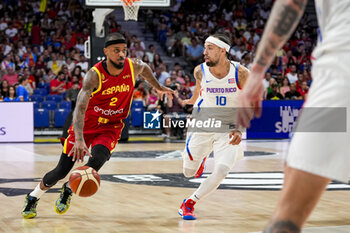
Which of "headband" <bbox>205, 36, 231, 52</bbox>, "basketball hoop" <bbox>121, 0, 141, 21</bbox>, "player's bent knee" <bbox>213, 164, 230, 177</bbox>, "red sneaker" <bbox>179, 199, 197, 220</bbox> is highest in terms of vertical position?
"basketball hoop" <bbox>121, 0, 141, 21</bbox>

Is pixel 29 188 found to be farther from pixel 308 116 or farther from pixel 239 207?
pixel 308 116

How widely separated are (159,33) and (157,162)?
37.9ft

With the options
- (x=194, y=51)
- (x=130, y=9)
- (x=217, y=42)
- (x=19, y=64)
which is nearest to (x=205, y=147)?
(x=217, y=42)

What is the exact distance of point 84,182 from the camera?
512 centimetres

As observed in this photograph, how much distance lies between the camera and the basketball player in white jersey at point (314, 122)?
2410mm

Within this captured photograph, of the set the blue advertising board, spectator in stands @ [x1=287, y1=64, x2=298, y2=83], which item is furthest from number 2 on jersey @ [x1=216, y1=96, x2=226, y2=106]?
spectator in stands @ [x1=287, y1=64, x2=298, y2=83]

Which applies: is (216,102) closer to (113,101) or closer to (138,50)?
(113,101)

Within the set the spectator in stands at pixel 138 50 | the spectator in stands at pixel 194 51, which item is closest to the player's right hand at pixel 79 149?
the spectator in stands at pixel 138 50

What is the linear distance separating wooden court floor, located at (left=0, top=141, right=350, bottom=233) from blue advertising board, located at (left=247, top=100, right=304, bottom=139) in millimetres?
4648

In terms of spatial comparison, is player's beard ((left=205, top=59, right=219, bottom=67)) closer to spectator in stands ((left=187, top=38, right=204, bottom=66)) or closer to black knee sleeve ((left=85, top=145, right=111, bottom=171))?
black knee sleeve ((left=85, top=145, right=111, bottom=171))

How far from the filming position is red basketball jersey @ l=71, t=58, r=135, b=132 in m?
5.66

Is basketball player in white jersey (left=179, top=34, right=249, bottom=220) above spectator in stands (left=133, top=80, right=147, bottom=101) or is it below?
above

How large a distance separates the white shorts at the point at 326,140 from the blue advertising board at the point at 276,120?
13.3 metres

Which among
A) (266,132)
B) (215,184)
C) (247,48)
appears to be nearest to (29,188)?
(215,184)
